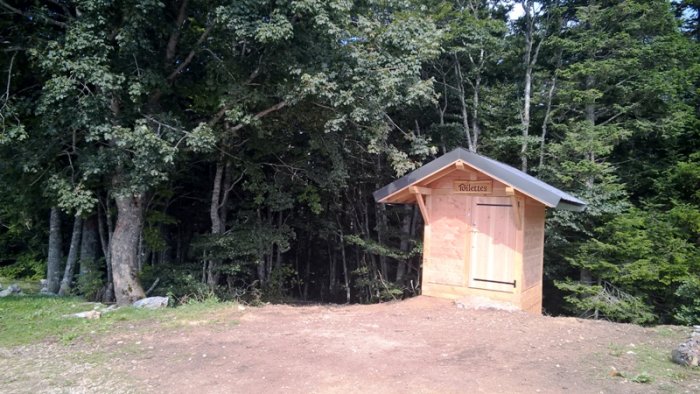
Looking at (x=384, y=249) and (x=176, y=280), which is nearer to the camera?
(x=176, y=280)

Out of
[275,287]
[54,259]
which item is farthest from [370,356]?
[54,259]

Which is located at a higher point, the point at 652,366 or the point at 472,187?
the point at 472,187

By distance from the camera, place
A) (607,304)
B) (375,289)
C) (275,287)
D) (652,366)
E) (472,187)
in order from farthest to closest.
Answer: (375,289)
(275,287)
(607,304)
(472,187)
(652,366)

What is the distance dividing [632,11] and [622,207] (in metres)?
5.18

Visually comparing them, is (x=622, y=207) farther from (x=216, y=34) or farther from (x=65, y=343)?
(x=65, y=343)

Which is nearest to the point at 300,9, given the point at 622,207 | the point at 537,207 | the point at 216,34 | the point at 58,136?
the point at 216,34

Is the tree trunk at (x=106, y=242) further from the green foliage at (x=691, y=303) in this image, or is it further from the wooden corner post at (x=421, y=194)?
the green foliage at (x=691, y=303)

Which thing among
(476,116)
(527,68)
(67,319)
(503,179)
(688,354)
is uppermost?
(527,68)

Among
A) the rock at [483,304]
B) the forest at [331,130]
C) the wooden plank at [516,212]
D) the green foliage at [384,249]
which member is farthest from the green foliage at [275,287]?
the wooden plank at [516,212]

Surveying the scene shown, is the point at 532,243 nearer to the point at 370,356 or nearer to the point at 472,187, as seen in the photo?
the point at 472,187

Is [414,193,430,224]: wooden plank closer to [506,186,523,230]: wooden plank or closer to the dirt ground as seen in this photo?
[506,186,523,230]: wooden plank

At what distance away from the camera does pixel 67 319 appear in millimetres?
6273

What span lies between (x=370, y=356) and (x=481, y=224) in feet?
12.9

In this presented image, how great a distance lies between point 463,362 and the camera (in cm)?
447
